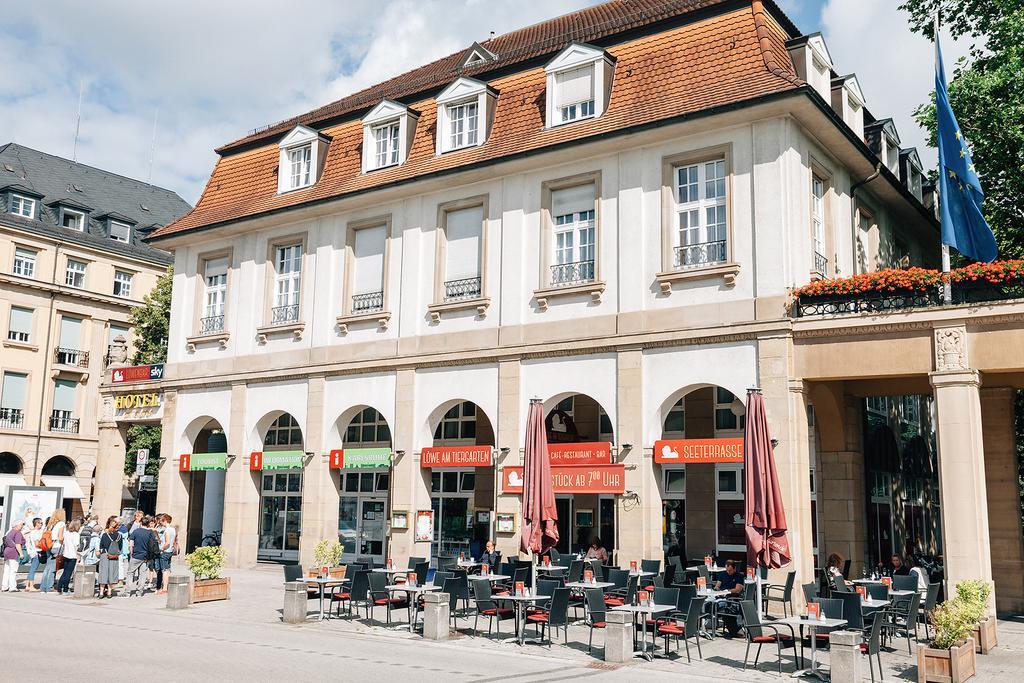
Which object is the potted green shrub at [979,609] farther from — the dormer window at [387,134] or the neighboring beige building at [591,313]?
the dormer window at [387,134]

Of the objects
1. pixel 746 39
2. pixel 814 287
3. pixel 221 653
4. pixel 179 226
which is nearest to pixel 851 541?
pixel 814 287

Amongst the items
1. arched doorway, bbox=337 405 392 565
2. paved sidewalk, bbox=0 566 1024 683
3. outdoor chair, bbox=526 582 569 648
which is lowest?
paved sidewalk, bbox=0 566 1024 683

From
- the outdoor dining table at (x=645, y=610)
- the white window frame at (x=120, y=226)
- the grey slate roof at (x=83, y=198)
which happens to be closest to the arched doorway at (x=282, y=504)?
the outdoor dining table at (x=645, y=610)

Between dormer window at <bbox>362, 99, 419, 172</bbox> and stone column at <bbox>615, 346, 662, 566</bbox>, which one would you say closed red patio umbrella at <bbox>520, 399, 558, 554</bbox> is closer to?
stone column at <bbox>615, 346, 662, 566</bbox>

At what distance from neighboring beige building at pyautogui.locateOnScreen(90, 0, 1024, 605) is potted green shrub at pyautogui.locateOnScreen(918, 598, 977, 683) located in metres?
4.91

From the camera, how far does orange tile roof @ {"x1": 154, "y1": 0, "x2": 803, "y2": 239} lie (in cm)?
2058

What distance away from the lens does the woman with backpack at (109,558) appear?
20734 mm

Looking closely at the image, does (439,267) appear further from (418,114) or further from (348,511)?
(348,511)

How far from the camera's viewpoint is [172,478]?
1166 inches

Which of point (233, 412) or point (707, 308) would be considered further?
point (233, 412)

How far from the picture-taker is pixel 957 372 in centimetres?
1739

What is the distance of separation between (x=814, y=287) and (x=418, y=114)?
12429mm

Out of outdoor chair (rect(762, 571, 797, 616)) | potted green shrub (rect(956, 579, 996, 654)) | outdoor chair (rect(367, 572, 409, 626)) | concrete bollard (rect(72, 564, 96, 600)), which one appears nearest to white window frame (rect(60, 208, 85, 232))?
concrete bollard (rect(72, 564, 96, 600))

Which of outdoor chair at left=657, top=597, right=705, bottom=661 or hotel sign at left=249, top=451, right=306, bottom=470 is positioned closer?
outdoor chair at left=657, top=597, right=705, bottom=661
